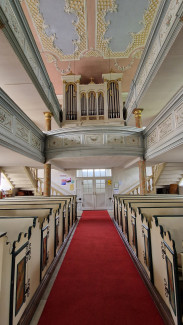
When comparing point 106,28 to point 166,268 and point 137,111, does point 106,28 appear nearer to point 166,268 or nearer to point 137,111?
point 137,111

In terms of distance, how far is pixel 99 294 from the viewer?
2088mm

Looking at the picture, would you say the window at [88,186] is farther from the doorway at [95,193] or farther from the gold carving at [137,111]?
the gold carving at [137,111]

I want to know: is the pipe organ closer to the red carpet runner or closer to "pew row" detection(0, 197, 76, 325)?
"pew row" detection(0, 197, 76, 325)

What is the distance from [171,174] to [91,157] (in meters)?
4.25

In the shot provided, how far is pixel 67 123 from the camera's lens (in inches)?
317

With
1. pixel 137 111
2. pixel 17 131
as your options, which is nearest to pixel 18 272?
pixel 17 131

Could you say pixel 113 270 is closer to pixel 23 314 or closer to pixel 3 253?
pixel 23 314

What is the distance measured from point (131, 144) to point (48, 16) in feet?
17.8

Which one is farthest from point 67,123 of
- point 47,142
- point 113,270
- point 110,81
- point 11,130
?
point 113,270

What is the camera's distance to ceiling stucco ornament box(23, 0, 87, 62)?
19.0ft

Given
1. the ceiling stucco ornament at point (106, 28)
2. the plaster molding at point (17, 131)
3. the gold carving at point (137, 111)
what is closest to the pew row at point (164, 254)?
the plaster molding at point (17, 131)

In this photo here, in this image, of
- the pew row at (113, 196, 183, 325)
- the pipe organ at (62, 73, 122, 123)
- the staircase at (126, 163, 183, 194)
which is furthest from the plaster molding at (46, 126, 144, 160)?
the pew row at (113, 196, 183, 325)

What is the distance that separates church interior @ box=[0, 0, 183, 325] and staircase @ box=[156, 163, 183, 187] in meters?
0.08

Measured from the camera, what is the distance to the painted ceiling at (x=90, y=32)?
19.2ft
